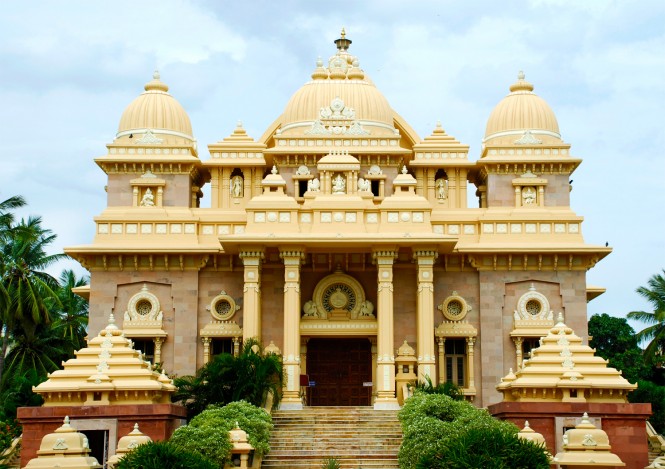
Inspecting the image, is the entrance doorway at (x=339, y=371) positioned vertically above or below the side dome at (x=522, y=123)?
below

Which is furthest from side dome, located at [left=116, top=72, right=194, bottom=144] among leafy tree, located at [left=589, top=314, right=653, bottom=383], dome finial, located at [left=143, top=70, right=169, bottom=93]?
leafy tree, located at [left=589, top=314, right=653, bottom=383]

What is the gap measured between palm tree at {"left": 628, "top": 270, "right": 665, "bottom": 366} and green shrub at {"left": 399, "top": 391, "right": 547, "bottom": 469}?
19.9 m

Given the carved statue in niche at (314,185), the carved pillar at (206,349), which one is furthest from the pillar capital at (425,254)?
the carved pillar at (206,349)

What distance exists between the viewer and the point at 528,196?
139 ft

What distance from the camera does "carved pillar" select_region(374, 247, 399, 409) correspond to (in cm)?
3497

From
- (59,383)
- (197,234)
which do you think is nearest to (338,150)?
(197,234)

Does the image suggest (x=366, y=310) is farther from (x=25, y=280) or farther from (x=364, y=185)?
(x=25, y=280)

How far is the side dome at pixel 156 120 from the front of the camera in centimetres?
4316

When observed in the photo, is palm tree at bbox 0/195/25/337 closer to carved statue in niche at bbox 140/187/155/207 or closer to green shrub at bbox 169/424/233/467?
carved statue in niche at bbox 140/187/155/207

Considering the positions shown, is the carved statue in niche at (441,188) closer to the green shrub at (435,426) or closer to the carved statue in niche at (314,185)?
the carved statue in niche at (314,185)

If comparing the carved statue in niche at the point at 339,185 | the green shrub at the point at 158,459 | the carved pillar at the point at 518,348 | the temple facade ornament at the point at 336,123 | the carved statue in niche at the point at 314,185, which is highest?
the temple facade ornament at the point at 336,123

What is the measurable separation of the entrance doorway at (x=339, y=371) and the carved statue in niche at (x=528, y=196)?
823cm

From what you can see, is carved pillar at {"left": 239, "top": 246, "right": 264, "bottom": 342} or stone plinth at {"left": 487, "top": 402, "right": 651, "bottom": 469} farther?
carved pillar at {"left": 239, "top": 246, "right": 264, "bottom": 342}

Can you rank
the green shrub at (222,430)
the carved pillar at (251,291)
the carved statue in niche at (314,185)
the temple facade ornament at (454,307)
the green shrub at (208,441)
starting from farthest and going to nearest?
the carved statue in niche at (314,185) → the temple facade ornament at (454,307) → the carved pillar at (251,291) → the green shrub at (222,430) → the green shrub at (208,441)
